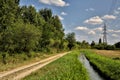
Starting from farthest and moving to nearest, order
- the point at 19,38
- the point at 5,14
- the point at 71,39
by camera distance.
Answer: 1. the point at 71,39
2. the point at 19,38
3. the point at 5,14

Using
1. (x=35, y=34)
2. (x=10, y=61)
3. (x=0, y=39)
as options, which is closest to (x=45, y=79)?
(x=10, y=61)

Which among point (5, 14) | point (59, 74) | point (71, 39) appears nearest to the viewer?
point (59, 74)

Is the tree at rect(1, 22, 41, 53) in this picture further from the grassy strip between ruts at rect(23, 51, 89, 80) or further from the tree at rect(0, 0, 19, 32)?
the grassy strip between ruts at rect(23, 51, 89, 80)

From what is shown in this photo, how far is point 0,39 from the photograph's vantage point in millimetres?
40719

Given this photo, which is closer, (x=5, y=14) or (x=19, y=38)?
(x=5, y=14)

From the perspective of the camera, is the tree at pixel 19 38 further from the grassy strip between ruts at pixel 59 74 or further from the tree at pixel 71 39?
the tree at pixel 71 39

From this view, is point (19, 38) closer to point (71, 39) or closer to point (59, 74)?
point (59, 74)

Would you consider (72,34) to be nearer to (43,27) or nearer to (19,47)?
(43,27)

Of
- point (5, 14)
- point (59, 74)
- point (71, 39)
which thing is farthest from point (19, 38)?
point (71, 39)

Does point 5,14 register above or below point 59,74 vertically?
above

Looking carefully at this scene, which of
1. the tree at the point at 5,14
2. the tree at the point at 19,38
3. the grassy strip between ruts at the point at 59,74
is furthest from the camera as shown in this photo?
the tree at the point at 19,38

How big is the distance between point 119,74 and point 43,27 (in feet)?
195

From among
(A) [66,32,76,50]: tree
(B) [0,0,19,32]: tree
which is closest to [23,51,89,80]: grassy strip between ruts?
(B) [0,0,19,32]: tree

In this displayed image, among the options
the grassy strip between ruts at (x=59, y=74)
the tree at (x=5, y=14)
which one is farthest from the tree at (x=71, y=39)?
the grassy strip between ruts at (x=59, y=74)
